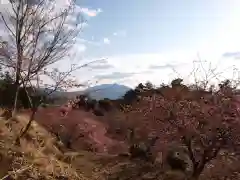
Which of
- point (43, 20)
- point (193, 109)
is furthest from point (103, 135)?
point (43, 20)

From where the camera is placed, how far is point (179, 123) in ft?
41.5

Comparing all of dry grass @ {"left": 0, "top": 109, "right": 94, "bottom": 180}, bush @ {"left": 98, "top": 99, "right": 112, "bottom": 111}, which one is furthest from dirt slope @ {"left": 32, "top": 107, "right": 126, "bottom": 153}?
dry grass @ {"left": 0, "top": 109, "right": 94, "bottom": 180}

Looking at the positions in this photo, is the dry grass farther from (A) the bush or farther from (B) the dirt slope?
(A) the bush

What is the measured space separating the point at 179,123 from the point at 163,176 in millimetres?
3087

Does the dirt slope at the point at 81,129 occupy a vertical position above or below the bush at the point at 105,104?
below

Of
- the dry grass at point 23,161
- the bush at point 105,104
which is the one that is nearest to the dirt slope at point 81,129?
the bush at point 105,104

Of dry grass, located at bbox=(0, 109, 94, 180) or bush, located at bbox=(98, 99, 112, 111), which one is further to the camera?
bush, located at bbox=(98, 99, 112, 111)

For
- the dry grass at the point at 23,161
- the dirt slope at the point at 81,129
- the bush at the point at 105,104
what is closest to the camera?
the dry grass at the point at 23,161

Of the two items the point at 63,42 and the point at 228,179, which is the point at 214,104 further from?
the point at 63,42

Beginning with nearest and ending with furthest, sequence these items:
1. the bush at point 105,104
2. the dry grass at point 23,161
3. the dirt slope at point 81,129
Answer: the dry grass at point 23,161 < the dirt slope at point 81,129 < the bush at point 105,104

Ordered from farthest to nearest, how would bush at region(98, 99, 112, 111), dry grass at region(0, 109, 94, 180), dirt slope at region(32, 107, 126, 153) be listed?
bush at region(98, 99, 112, 111)
dirt slope at region(32, 107, 126, 153)
dry grass at region(0, 109, 94, 180)

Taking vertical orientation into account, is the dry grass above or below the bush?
below

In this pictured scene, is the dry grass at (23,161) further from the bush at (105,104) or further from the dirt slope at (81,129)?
the bush at (105,104)

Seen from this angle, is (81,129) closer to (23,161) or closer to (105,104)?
(105,104)
